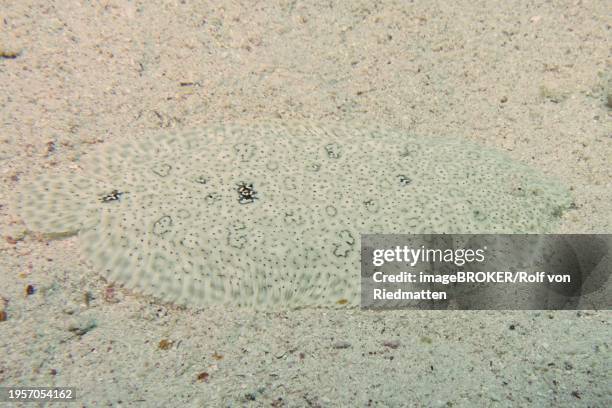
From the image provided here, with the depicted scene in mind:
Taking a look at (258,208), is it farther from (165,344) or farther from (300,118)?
(300,118)

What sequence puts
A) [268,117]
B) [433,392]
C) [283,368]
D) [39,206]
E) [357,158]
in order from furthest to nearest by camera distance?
[268,117] < [357,158] < [39,206] < [283,368] < [433,392]

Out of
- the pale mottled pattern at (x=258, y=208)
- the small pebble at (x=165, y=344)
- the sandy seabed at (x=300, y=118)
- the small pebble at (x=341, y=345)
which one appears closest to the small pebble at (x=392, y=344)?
the sandy seabed at (x=300, y=118)

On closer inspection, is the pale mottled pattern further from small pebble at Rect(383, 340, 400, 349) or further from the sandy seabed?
small pebble at Rect(383, 340, 400, 349)

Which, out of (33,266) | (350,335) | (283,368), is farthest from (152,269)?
(350,335)

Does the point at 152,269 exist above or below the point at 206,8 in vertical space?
below

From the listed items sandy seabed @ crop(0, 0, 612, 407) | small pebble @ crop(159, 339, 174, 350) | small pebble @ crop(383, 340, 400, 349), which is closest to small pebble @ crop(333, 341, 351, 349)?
sandy seabed @ crop(0, 0, 612, 407)

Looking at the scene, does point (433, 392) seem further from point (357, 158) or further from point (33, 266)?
point (33, 266)

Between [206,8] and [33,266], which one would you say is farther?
[206,8]
